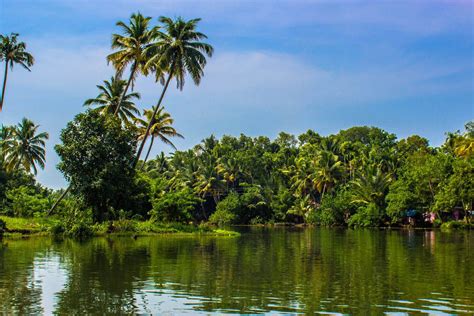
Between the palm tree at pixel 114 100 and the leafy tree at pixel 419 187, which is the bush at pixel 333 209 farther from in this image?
the palm tree at pixel 114 100

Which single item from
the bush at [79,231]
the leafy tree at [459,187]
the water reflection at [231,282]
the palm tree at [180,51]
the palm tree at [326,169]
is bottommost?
the water reflection at [231,282]

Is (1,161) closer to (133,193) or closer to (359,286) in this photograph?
(133,193)

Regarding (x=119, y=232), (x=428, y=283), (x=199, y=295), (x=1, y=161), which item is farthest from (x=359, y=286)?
(x=1, y=161)

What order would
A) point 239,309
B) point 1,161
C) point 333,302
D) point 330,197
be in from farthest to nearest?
point 330,197, point 1,161, point 333,302, point 239,309

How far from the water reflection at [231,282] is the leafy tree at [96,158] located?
13.4m

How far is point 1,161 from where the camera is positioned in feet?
194

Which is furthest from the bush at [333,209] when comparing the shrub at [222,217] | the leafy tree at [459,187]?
the leafy tree at [459,187]

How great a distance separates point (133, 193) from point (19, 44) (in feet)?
49.1

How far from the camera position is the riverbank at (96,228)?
35.3 metres

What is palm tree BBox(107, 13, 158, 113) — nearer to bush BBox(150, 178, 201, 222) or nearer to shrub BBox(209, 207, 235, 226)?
bush BBox(150, 178, 201, 222)

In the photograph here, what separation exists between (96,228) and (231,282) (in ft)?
78.4

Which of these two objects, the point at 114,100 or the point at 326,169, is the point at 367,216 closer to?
the point at 326,169

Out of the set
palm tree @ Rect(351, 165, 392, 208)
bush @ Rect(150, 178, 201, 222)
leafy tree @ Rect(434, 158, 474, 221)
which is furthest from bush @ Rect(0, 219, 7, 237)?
palm tree @ Rect(351, 165, 392, 208)

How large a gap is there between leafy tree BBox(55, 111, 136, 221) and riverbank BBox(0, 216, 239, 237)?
1799mm
